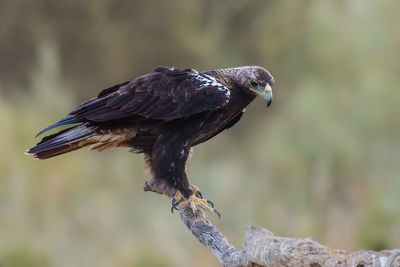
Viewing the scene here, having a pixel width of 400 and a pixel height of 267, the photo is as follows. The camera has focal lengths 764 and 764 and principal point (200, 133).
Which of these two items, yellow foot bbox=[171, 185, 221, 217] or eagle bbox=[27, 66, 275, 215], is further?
yellow foot bbox=[171, 185, 221, 217]

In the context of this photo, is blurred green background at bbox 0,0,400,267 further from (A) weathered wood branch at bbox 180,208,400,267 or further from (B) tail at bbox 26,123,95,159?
(A) weathered wood branch at bbox 180,208,400,267

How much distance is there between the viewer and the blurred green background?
9.25 metres

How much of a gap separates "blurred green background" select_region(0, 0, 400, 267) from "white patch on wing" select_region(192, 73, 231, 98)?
393 cm

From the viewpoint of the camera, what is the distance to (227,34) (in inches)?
516

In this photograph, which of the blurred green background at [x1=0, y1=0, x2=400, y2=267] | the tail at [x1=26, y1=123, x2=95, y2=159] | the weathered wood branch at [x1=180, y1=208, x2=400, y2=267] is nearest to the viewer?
the weathered wood branch at [x1=180, y1=208, x2=400, y2=267]

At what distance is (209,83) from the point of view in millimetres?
5012

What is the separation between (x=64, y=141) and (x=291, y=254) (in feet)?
7.12

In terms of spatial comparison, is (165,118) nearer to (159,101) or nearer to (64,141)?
(159,101)

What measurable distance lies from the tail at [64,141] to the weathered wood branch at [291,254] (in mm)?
1328

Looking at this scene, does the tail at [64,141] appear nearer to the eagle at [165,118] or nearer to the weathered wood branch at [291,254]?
the eagle at [165,118]

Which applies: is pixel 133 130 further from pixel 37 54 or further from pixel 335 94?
pixel 37 54

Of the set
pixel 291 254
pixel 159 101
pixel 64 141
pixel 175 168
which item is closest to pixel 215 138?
pixel 175 168

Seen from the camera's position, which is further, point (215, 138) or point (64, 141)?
point (215, 138)

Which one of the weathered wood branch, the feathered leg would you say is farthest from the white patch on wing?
the weathered wood branch
